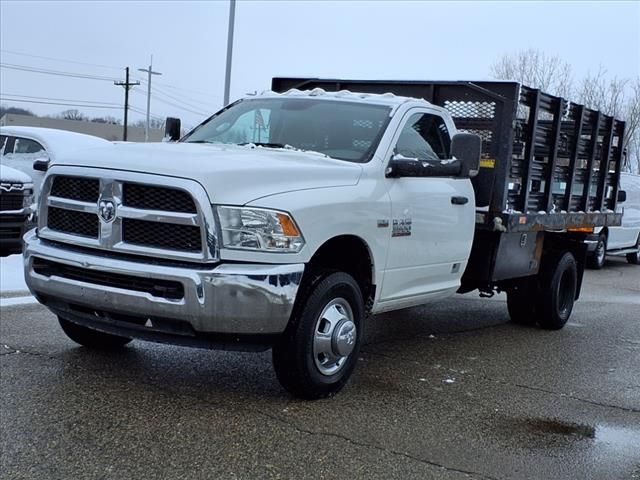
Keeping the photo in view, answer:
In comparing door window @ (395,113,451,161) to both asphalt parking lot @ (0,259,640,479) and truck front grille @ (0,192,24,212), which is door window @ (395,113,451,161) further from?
truck front grille @ (0,192,24,212)

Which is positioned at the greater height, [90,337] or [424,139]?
[424,139]

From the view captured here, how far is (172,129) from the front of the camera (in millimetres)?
6898

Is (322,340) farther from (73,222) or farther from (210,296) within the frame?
(73,222)

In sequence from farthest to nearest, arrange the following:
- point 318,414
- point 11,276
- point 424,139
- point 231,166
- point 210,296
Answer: point 11,276 < point 424,139 < point 318,414 < point 231,166 < point 210,296

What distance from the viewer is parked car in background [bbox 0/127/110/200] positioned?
44.5 ft

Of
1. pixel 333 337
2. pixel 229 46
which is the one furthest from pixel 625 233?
pixel 333 337

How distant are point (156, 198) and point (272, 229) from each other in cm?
71

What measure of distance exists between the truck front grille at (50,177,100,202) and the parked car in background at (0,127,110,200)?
888cm

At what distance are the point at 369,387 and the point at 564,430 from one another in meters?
1.36

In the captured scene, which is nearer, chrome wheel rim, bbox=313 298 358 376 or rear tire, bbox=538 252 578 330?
chrome wheel rim, bbox=313 298 358 376

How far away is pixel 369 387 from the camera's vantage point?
5.52 m

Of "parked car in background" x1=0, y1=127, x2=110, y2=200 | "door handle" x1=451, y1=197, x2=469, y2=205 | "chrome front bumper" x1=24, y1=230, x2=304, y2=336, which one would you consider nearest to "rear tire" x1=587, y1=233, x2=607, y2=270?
"parked car in background" x1=0, y1=127, x2=110, y2=200

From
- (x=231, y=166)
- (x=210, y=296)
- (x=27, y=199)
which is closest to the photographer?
(x=210, y=296)

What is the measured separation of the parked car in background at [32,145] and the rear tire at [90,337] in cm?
813
